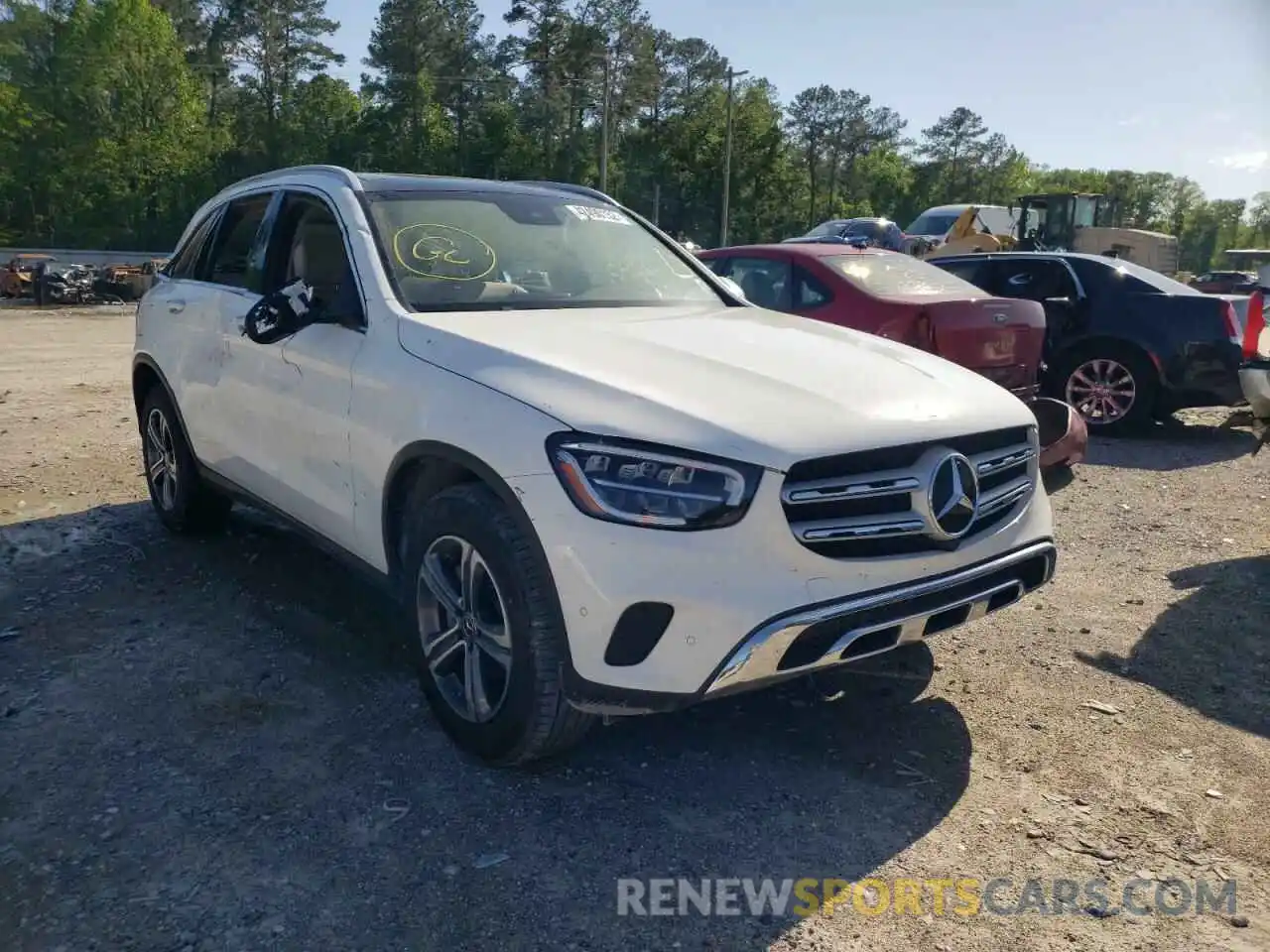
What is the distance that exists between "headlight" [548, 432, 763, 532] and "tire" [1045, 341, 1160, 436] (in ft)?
23.9

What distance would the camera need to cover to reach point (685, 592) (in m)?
2.54

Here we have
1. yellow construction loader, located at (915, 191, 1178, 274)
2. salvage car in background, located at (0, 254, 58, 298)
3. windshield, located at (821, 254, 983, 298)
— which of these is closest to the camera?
windshield, located at (821, 254, 983, 298)

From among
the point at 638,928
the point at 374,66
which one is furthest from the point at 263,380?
the point at 374,66

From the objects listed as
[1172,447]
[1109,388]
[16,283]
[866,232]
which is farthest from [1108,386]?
[16,283]

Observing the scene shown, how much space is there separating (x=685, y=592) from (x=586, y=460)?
1.40 ft

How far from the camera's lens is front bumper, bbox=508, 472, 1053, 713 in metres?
2.54

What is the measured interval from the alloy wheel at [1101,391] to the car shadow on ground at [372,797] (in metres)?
5.82

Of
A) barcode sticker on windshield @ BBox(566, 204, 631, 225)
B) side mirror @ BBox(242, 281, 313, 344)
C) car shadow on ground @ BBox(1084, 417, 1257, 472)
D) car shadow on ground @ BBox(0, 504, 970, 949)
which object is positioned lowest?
car shadow on ground @ BBox(0, 504, 970, 949)

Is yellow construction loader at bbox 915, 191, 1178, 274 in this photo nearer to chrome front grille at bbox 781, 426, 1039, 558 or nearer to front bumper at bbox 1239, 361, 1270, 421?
front bumper at bbox 1239, 361, 1270, 421

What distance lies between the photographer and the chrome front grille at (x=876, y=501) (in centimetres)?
264

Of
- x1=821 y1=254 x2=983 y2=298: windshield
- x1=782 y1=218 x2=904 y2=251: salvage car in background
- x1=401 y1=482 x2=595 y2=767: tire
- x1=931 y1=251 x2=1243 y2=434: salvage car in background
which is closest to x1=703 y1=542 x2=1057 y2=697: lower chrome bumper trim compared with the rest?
x1=401 y1=482 x2=595 y2=767: tire

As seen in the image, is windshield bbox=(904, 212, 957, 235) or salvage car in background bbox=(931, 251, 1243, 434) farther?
windshield bbox=(904, 212, 957, 235)

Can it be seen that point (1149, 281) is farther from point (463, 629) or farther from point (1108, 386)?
point (463, 629)

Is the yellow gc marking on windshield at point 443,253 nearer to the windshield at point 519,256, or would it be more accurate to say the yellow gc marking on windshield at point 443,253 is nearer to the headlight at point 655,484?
the windshield at point 519,256
